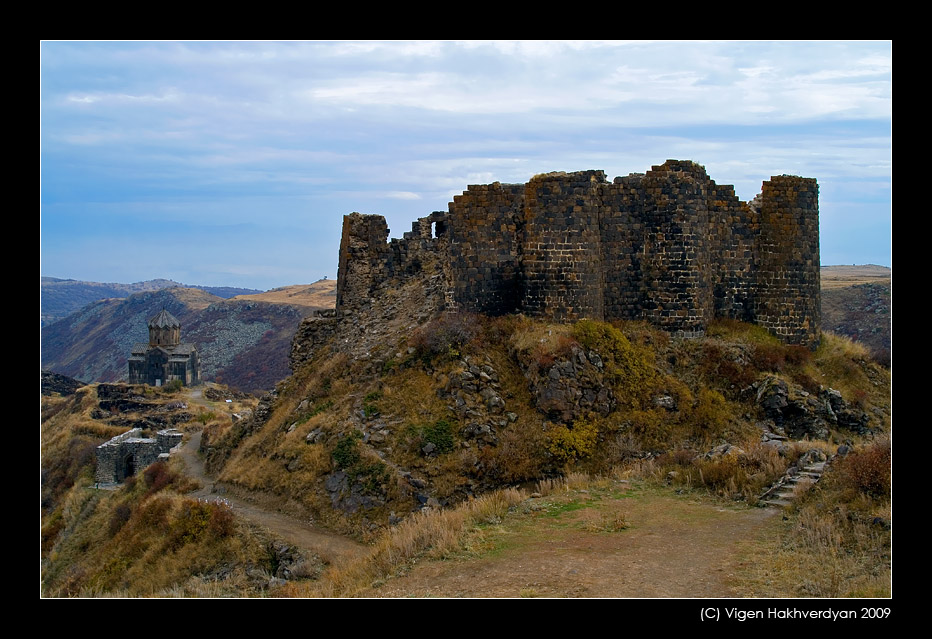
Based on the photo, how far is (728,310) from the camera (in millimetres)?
19125

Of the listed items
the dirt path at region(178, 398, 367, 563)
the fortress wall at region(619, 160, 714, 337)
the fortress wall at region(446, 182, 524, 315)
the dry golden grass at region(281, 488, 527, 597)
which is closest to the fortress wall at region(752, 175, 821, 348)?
the fortress wall at region(619, 160, 714, 337)

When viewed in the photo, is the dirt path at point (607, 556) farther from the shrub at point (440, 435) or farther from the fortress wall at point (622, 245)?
the fortress wall at point (622, 245)

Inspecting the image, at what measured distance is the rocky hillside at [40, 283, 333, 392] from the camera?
4126 inches

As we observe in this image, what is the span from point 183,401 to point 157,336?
1770 cm

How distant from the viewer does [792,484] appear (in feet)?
39.7

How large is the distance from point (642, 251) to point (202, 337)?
366ft

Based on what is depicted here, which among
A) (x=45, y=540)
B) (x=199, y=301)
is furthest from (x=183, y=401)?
(x=199, y=301)

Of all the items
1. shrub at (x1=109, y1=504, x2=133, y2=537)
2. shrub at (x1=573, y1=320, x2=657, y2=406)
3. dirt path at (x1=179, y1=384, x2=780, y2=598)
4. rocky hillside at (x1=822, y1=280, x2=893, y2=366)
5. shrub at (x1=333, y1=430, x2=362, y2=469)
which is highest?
rocky hillside at (x1=822, y1=280, x2=893, y2=366)

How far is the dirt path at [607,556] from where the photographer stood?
869 centimetres

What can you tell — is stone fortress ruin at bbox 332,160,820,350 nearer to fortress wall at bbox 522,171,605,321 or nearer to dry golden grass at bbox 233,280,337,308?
fortress wall at bbox 522,171,605,321

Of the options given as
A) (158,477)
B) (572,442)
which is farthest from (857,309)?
(158,477)

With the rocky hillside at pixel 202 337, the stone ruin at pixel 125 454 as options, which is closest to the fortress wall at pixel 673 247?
the stone ruin at pixel 125 454

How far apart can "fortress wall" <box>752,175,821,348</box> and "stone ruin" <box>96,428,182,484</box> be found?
27274mm
